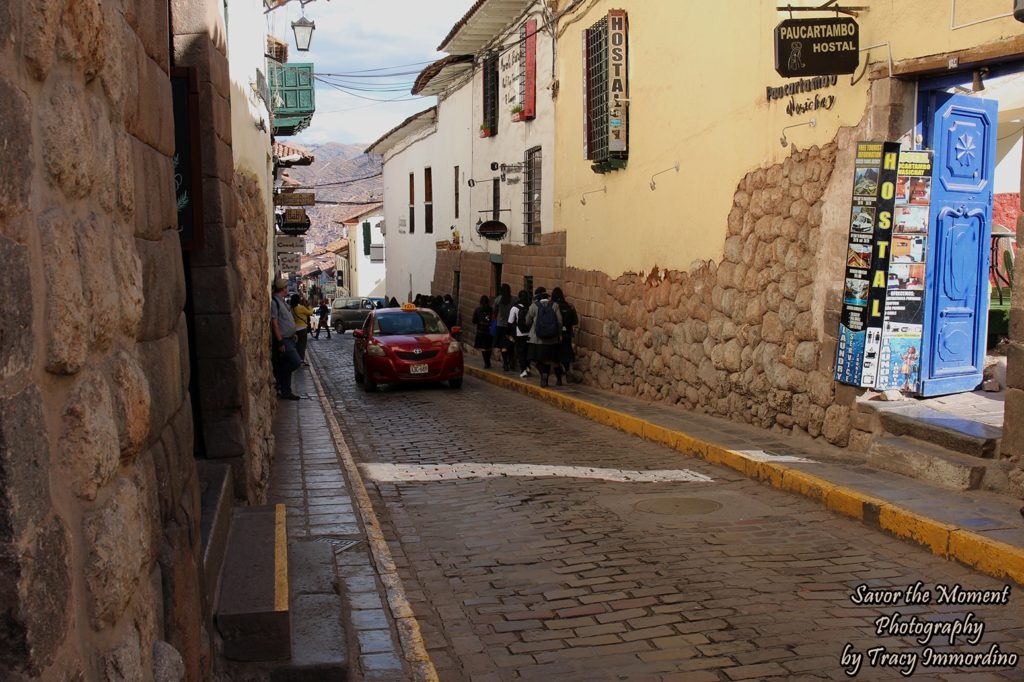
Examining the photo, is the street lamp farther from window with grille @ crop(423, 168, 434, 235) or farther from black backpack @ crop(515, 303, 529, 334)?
window with grille @ crop(423, 168, 434, 235)

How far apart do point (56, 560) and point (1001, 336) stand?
39.2 ft

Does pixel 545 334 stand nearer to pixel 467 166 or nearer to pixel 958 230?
pixel 958 230

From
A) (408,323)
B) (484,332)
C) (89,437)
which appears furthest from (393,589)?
(484,332)

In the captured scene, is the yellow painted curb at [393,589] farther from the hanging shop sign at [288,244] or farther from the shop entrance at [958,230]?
the hanging shop sign at [288,244]

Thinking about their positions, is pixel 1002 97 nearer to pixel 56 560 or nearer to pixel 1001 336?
pixel 1001 336

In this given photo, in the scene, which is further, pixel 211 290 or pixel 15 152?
pixel 211 290

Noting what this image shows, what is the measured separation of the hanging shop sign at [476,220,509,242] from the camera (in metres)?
22.8

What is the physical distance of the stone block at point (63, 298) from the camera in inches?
72.4

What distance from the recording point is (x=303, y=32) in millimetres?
21922

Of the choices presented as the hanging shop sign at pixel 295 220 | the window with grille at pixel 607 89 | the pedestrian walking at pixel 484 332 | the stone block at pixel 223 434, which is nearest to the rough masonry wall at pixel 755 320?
the window with grille at pixel 607 89

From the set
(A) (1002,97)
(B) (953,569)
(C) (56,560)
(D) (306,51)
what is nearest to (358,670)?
(C) (56,560)

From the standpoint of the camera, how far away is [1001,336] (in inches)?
462

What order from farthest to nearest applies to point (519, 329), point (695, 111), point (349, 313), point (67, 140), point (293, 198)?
point (349, 313), point (293, 198), point (519, 329), point (695, 111), point (67, 140)

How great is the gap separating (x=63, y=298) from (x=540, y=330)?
1411 centimetres
